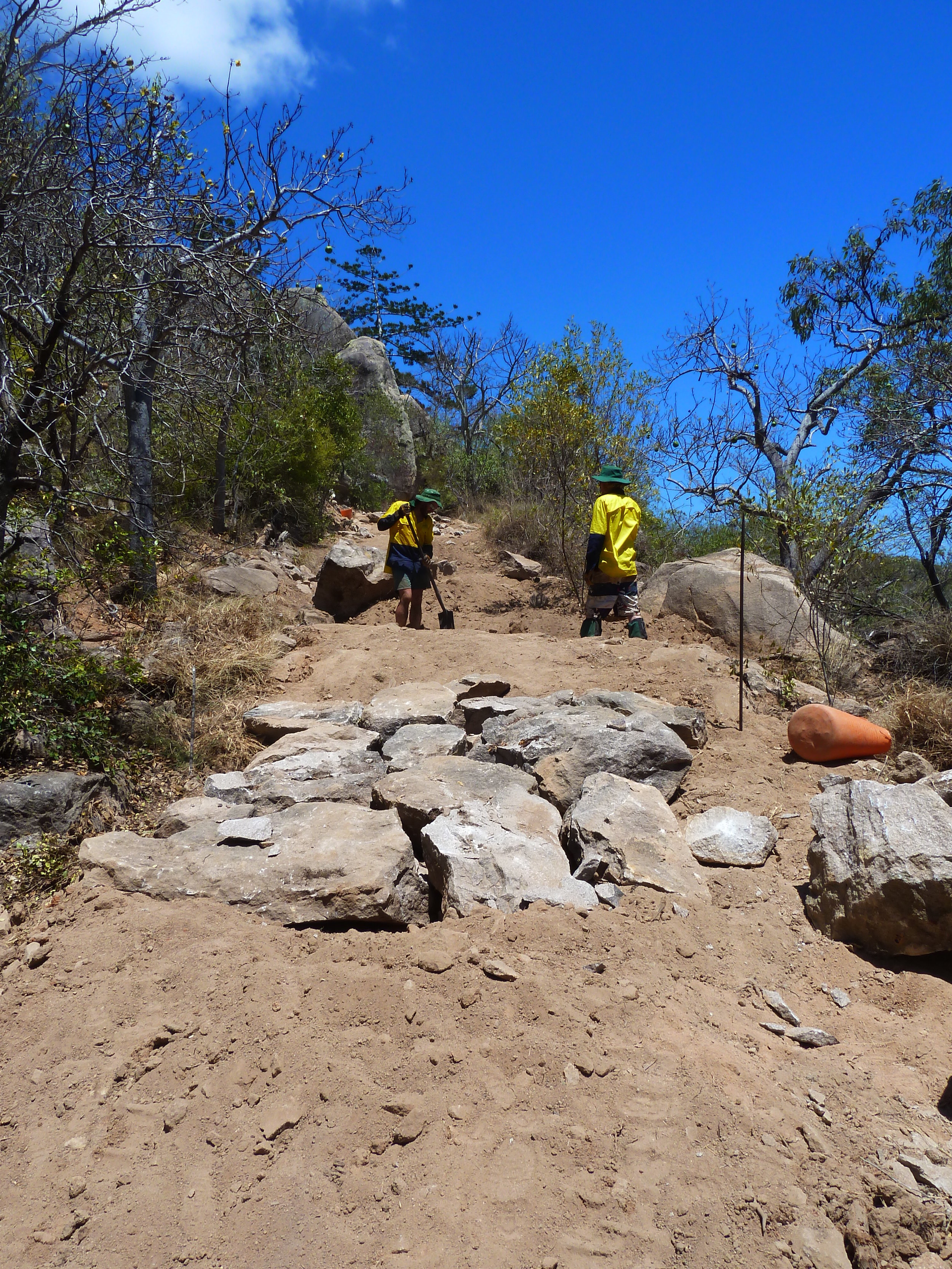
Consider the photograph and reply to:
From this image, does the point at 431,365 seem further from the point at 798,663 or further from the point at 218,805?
the point at 218,805

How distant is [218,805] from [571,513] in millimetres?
7929

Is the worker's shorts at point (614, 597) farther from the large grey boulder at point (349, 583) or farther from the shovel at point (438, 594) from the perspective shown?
the large grey boulder at point (349, 583)

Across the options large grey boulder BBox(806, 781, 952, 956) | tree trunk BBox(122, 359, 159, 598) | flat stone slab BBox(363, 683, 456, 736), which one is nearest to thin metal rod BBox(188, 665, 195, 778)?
flat stone slab BBox(363, 683, 456, 736)

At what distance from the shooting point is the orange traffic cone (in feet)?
14.1

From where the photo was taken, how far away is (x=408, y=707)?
512cm

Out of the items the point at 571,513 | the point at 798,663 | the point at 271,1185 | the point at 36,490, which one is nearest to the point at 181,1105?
the point at 271,1185

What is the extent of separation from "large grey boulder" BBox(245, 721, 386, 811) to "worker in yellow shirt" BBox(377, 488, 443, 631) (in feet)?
10.7

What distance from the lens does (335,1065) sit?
2.19 metres

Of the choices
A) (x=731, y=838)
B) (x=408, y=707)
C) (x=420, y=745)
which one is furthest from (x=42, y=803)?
(x=731, y=838)

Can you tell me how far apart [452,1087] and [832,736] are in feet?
9.90

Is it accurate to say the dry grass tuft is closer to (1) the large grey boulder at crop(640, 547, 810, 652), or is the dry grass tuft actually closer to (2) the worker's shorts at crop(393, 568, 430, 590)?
(1) the large grey boulder at crop(640, 547, 810, 652)

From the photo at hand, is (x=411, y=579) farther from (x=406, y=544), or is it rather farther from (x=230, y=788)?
(x=230, y=788)

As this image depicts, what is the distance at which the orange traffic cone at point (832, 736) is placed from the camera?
429 cm

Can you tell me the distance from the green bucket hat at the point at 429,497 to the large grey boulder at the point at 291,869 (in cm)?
490
